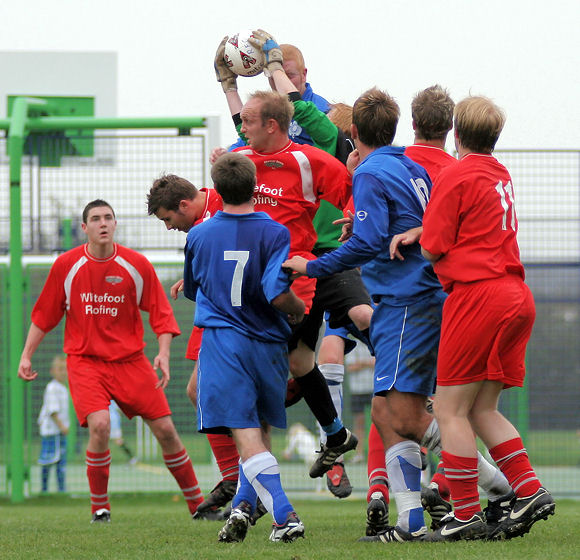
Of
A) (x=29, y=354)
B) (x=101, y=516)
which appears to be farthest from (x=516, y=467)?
(x=29, y=354)

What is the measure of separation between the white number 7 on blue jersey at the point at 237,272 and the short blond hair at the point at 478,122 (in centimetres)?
119

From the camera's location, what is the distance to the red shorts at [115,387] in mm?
7203

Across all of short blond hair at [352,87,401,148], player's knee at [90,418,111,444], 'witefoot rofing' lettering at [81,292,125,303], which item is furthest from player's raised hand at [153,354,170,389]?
A: short blond hair at [352,87,401,148]

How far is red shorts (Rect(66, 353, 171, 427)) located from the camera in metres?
7.20

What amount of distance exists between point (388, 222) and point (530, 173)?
591 cm

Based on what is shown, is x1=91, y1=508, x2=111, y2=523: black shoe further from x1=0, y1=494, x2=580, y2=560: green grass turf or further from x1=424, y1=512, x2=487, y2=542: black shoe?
x1=424, y1=512, x2=487, y2=542: black shoe

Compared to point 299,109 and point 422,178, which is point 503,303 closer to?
point 422,178

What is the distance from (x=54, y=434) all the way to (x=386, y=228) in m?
6.55

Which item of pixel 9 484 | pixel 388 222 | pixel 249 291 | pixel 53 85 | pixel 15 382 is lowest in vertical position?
pixel 9 484

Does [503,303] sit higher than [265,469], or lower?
higher

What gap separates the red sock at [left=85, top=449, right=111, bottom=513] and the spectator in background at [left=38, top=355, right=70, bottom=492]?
122 inches

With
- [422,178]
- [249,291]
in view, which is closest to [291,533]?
[249,291]

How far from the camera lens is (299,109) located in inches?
235

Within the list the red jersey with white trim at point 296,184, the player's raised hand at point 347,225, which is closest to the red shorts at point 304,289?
the red jersey with white trim at point 296,184
